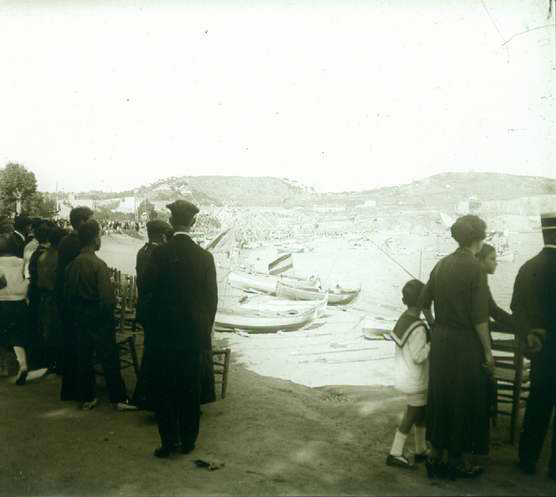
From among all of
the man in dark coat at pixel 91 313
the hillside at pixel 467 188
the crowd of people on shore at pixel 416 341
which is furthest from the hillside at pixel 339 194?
the man in dark coat at pixel 91 313

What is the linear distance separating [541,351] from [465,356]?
451 millimetres

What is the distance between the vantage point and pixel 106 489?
3227 millimetres

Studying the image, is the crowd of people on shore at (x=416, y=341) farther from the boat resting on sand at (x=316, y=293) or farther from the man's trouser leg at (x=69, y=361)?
the boat resting on sand at (x=316, y=293)

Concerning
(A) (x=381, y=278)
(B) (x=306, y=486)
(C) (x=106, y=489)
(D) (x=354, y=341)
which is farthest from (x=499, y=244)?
(C) (x=106, y=489)

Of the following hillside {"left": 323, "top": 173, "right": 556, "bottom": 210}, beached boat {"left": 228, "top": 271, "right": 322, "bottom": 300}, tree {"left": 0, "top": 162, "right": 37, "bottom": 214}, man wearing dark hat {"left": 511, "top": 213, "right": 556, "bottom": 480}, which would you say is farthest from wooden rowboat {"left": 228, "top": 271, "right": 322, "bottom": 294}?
tree {"left": 0, "top": 162, "right": 37, "bottom": 214}

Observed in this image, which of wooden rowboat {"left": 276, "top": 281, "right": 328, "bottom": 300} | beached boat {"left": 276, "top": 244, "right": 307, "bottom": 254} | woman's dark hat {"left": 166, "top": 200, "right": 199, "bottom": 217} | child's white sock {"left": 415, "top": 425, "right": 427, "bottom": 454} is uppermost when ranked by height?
woman's dark hat {"left": 166, "top": 200, "right": 199, "bottom": 217}

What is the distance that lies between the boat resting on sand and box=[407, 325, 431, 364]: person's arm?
1858 millimetres

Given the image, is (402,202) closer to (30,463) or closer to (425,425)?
(425,425)

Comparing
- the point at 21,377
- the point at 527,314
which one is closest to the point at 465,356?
the point at 527,314

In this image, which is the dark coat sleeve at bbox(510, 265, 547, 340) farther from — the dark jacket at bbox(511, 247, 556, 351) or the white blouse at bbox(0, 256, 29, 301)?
the white blouse at bbox(0, 256, 29, 301)

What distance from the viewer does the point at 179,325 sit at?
354 cm

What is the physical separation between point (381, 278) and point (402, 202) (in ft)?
2.17

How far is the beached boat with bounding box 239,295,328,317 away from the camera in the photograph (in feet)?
17.9

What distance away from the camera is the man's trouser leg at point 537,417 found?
3195 millimetres
